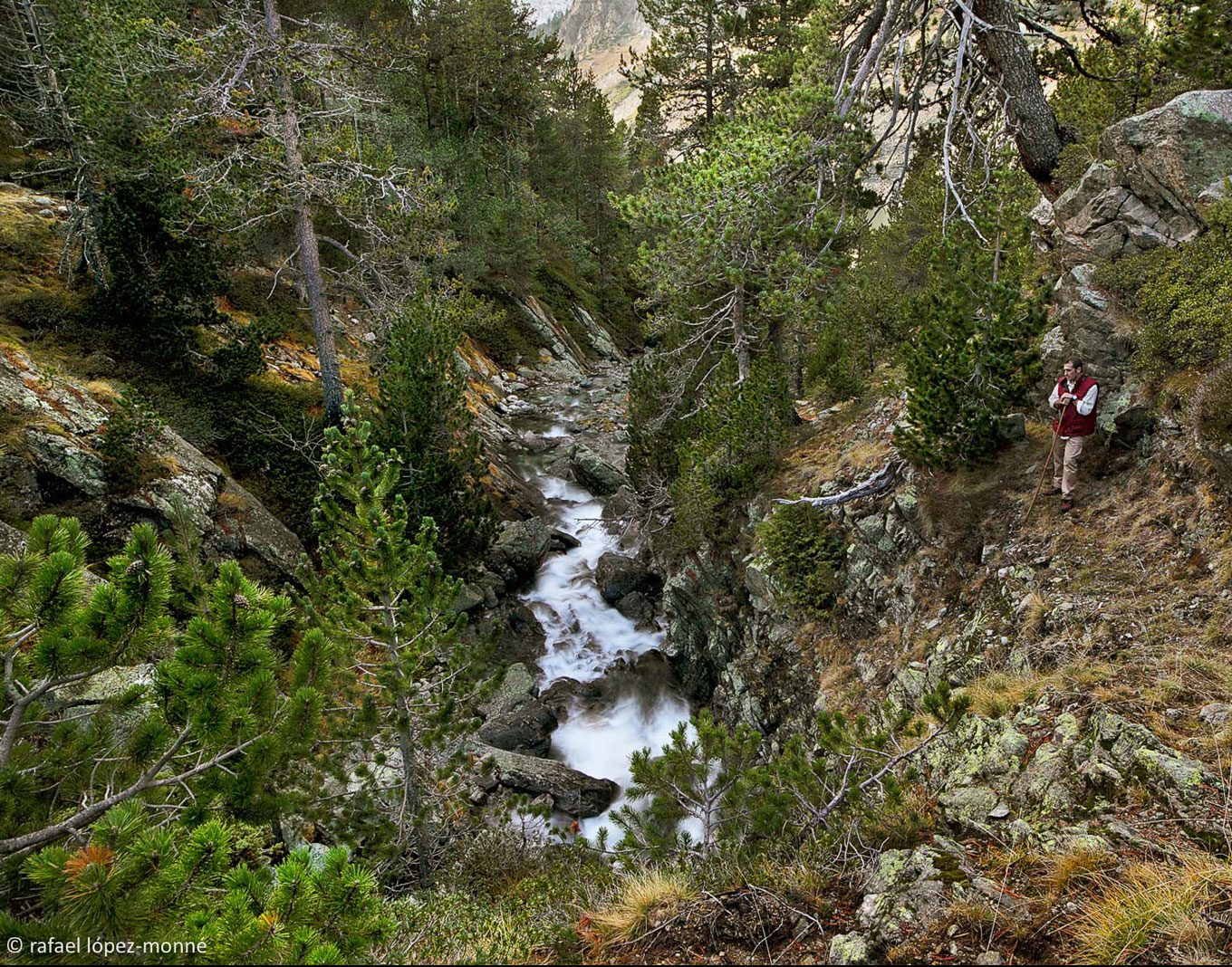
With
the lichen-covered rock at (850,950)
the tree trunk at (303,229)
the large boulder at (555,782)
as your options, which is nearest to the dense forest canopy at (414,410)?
the tree trunk at (303,229)

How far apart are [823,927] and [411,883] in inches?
232

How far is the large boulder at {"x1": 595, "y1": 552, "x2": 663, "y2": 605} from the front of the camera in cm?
1670

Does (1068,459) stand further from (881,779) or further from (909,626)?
(881,779)

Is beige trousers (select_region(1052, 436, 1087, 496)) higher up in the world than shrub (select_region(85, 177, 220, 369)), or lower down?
lower down

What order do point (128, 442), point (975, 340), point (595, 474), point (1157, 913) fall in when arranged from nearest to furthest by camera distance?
point (1157, 913), point (975, 340), point (128, 442), point (595, 474)

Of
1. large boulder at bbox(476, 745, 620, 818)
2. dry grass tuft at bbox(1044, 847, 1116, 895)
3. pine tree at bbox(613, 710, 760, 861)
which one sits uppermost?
dry grass tuft at bbox(1044, 847, 1116, 895)

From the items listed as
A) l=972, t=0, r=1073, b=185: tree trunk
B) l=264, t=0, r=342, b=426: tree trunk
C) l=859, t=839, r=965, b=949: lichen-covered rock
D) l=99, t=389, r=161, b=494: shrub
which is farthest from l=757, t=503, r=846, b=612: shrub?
l=99, t=389, r=161, b=494: shrub

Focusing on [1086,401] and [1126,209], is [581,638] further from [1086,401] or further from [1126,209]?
[1126,209]

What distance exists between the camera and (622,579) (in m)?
16.8

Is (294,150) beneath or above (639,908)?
above

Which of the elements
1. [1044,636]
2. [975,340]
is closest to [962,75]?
[975,340]

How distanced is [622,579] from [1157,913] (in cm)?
1423

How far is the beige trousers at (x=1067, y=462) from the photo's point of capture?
23.3 ft

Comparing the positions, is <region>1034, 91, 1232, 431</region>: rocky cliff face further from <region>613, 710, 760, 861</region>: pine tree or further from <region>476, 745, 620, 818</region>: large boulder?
<region>476, 745, 620, 818</region>: large boulder
